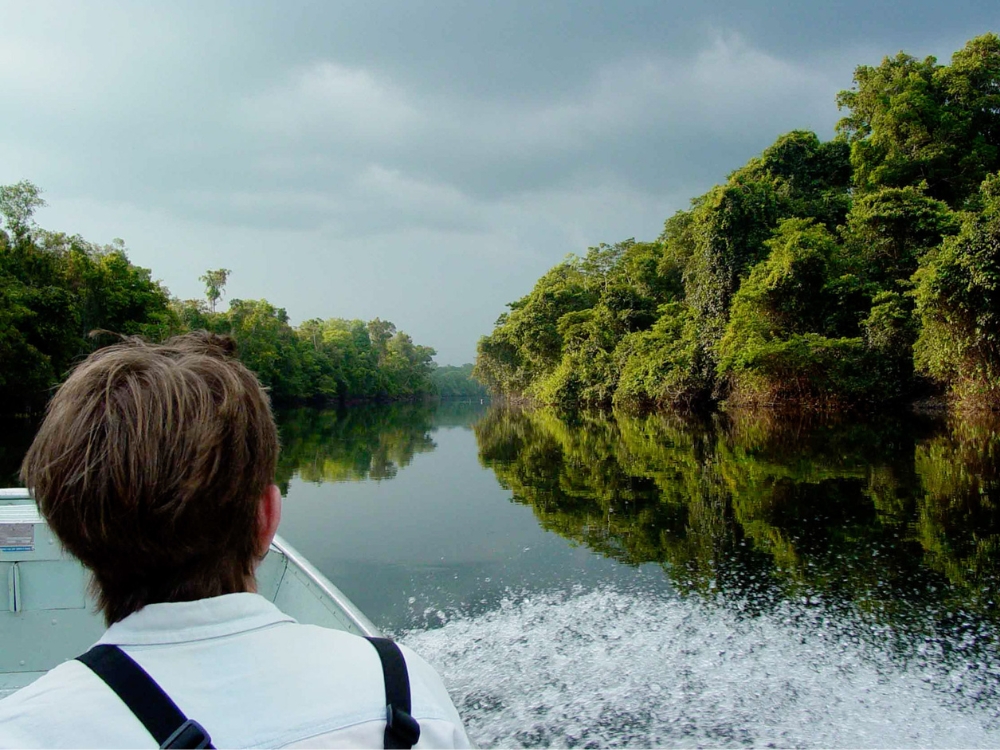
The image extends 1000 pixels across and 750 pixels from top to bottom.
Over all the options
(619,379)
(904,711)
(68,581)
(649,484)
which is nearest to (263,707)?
(68,581)

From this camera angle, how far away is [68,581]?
3.06m

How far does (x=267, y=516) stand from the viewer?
3.03 ft

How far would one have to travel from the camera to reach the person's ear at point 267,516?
0.90 metres

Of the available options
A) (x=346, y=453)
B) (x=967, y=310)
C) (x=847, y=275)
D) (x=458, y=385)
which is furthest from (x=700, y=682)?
(x=458, y=385)

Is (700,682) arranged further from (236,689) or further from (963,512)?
(963,512)

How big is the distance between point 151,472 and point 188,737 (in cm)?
29

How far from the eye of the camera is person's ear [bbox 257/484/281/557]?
0.90m

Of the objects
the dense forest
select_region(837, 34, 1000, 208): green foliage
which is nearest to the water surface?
the dense forest

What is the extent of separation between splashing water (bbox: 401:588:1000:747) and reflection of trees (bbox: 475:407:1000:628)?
2.46 feet

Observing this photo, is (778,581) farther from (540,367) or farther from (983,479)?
(540,367)

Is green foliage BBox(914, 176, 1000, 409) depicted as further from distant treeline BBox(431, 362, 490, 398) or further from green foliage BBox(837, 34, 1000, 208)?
distant treeline BBox(431, 362, 490, 398)

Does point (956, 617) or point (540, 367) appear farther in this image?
point (540, 367)

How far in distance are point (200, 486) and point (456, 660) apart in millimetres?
3379

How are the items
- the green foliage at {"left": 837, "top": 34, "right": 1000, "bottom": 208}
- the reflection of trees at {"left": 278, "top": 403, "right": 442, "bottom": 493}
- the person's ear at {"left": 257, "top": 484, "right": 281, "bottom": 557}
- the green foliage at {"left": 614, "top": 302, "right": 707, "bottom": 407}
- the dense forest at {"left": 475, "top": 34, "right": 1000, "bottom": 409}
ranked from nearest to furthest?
1. the person's ear at {"left": 257, "top": 484, "right": 281, "bottom": 557}
2. the reflection of trees at {"left": 278, "top": 403, "right": 442, "bottom": 493}
3. the dense forest at {"left": 475, "top": 34, "right": 1000, "bottom": 409}
4. the green foliage at {"left": 837, "top": 34, "right": 1000, "bottom": 208}
5. the green foliage at {"left": 614, "top": 302, "right": 707, "bottom": 407}
